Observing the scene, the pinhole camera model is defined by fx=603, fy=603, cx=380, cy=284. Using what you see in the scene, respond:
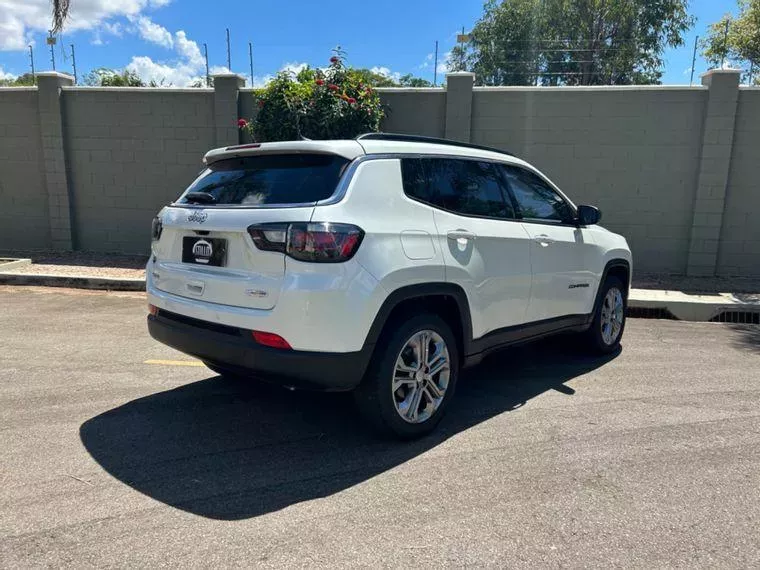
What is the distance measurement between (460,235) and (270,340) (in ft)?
4.91

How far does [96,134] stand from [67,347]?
21.5ft

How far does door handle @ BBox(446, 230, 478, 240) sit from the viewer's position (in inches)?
158

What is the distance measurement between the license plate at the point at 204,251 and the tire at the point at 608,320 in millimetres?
3693

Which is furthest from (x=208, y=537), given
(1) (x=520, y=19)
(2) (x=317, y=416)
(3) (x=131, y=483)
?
(1) (x=520, y=19)

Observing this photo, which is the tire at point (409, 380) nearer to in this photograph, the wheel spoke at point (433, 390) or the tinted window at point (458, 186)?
the wheel spoke at point (433, 390)

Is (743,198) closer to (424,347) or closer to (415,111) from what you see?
(415,111)

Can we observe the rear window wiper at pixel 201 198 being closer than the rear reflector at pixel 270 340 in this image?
No

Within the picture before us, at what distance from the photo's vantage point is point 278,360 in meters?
3.36

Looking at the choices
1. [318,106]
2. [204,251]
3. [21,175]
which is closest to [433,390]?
[204,251]

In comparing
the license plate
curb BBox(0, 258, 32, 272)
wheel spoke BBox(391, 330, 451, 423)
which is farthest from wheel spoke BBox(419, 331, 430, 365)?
curb BBox(0, 258, 32, 272)

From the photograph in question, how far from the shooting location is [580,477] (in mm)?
3484

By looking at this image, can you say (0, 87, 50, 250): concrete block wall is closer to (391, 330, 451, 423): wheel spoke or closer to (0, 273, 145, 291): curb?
(0, 273, 145, 291): curb

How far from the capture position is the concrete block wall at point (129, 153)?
1091 centimetres

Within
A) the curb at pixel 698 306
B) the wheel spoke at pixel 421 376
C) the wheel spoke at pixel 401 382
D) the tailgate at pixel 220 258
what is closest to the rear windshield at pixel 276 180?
the tailgate at pixel 220 258
